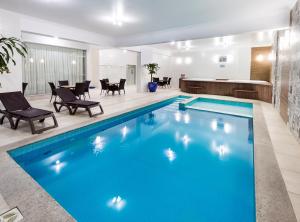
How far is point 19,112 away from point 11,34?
2.70 m

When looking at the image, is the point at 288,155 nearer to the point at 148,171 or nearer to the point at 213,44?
the point at 148,171

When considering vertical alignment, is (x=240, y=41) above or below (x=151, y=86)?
above

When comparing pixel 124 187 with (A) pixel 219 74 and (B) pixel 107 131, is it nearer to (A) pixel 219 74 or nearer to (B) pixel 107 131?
(B) pixel 107 131

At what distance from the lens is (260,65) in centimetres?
1152

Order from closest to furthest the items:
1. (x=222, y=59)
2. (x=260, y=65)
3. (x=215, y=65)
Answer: (x=260, y=65) < (x=222, y=59) < (x=215, y=65)

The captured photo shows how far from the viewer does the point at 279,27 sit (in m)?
5.59

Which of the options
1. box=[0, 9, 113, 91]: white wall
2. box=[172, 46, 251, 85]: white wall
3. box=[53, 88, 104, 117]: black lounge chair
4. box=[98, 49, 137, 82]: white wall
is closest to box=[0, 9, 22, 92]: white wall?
box=[0, 9, 113, 91]: white wall

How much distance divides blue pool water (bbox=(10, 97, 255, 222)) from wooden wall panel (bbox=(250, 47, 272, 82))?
7712 mm

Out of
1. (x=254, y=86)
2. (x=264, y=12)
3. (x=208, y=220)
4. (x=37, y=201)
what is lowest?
(x=208, y=220)

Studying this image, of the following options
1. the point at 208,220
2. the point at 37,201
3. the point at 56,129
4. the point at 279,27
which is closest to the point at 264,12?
the point at 279,27

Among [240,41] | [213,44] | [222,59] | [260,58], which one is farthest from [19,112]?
[222,59]

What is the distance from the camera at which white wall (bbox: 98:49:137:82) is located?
13461mm

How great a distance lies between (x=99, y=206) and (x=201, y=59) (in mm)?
13521

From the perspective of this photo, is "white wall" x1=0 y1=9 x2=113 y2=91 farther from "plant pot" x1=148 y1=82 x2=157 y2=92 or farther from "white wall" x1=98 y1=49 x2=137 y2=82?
"white wall" x1=98 y1=49 x2=137 y2=82
